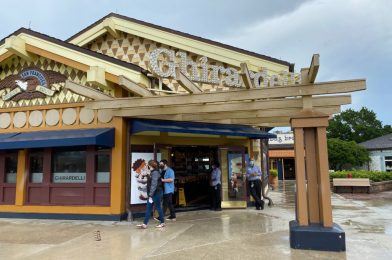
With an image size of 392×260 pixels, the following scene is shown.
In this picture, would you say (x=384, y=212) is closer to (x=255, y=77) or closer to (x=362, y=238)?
(x=362, y=238)

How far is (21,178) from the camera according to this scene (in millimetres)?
10094

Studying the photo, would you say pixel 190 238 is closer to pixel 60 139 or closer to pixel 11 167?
pixel 60 139

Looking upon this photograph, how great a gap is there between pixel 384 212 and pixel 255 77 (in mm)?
6342

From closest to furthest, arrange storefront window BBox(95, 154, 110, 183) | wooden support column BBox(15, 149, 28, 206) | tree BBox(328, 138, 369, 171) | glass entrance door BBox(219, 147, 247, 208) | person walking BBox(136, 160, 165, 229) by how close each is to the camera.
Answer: person walking BBox(136, 160, 165, 229)
storefront window BBox(95, 154, 110, 183)
wooden support column BBox(15, 149, 28, 206)
glass entrance door BBox(219, 147, 247, 208)
tree BBox(328, 138, 369, 171)

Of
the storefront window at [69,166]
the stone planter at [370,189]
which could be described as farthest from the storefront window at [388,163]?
the storefront window at [69,166]

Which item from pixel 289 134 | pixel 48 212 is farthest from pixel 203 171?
pixel 289 134

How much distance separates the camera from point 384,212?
1043cm

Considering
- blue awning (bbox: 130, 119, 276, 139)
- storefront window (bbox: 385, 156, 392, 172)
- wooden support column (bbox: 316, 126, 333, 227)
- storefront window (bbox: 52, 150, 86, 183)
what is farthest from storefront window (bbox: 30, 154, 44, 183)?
storefront window (bbox: 385, 156, 392, 172)

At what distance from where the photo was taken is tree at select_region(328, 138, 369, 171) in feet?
110

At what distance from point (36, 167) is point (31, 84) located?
2647 mm

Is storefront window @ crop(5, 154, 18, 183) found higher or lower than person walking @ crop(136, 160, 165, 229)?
higher

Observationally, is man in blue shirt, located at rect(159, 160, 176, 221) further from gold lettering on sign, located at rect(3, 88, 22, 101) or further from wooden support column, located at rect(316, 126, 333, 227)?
gold lettering on sign, located at rect(3, 88, 22, 101)

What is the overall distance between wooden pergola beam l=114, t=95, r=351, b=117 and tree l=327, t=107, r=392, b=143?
191 feet

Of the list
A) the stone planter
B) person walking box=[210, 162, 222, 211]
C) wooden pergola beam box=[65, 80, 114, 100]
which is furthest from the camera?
the stone planter
